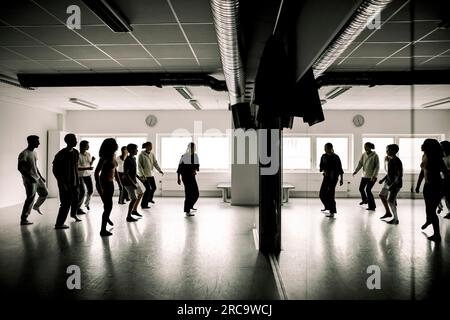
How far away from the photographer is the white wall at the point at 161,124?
10570 mm

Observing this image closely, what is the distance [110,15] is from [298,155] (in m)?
7.88

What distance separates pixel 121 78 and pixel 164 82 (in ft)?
2.76

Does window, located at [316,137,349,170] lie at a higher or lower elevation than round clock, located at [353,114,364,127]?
lower

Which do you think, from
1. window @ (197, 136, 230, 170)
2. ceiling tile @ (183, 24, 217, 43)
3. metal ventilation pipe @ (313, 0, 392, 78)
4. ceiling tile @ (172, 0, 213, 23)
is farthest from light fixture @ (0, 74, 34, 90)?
metal ventilation pipe @ (313, 0, 392, 78)

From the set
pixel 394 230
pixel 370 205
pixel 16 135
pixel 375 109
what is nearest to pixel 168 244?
pixel 394 230

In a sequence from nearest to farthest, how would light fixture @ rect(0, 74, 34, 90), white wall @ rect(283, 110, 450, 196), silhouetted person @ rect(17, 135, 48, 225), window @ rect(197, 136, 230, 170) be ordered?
silhouetted person @ rect(17, 135, 48, 225) < light fixture @ rect(0, 74, 34, 90) < white wall @ rect(283, 110, 450, 196) < window @ rect(197, 136, 230, 170)

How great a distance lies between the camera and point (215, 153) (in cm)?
1079

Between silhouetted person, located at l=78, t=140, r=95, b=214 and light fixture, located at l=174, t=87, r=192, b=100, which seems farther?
light fixture, located at l=174, t=87, r=192, b=100

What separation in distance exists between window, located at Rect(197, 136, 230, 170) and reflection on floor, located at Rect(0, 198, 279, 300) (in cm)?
426

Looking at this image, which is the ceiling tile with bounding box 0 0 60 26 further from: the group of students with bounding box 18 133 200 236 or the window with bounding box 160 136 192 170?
the window with bounding box 160 136 192 170

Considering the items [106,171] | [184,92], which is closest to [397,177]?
[184,92]

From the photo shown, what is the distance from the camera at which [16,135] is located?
29.0 ft

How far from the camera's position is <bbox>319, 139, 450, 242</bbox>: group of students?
4090 millimetres

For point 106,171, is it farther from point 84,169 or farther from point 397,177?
point 397,177
